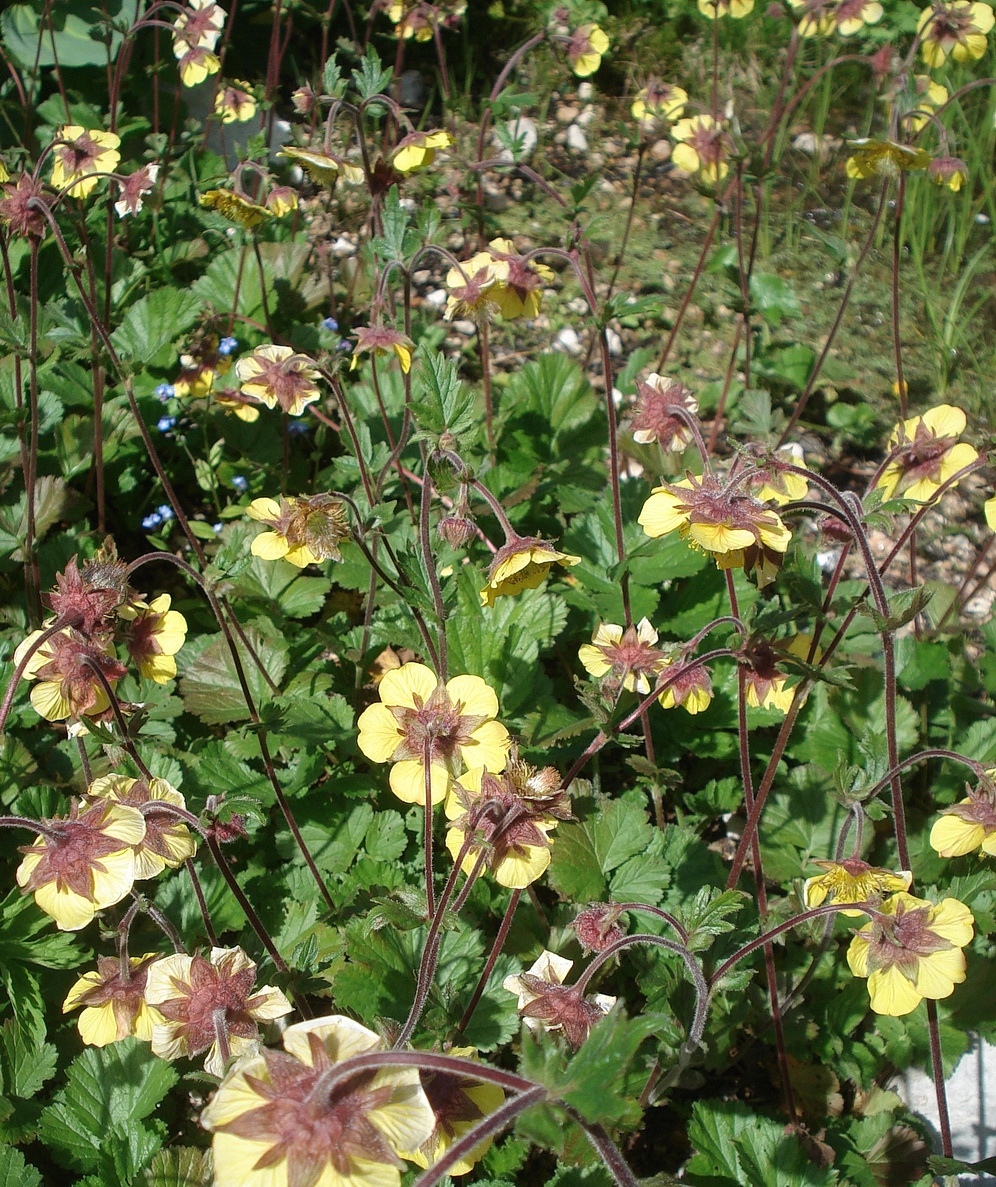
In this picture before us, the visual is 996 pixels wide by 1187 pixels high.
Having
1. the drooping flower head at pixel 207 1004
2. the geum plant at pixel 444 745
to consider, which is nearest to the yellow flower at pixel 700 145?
the geum plant at pixel 444 745

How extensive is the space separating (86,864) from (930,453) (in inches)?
74.5

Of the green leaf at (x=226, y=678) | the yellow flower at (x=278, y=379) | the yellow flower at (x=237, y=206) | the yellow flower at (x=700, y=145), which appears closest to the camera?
the yellow flower at (x=278, y=379)

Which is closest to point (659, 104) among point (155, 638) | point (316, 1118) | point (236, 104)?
point (236, 104)

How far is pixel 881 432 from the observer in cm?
384

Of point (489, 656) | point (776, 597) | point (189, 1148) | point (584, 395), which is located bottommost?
point (189, 1148)

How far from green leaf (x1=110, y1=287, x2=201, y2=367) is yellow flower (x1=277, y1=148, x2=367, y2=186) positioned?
857 millimetres

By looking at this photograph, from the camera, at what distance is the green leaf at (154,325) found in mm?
3238

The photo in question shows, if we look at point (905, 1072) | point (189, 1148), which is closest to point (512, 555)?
point (189, 1148)

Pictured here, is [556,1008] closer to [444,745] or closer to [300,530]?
[444,745]

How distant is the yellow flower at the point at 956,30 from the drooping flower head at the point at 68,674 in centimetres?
304

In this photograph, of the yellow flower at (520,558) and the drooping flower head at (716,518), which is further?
the yellow flower at (520,558)

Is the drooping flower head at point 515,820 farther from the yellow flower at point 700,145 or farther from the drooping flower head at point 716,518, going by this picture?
the yellow flower at point 700,145

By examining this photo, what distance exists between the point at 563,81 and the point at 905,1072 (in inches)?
194

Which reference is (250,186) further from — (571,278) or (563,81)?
(563,81)
